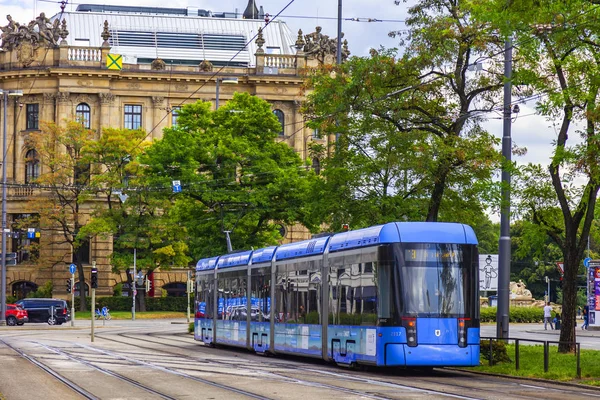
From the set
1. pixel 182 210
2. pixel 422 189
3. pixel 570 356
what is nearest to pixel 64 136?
pixel 182 210

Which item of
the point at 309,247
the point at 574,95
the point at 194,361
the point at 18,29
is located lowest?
the point at 194,361

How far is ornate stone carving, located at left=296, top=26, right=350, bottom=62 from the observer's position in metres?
91.9

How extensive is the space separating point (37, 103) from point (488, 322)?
42226 mm

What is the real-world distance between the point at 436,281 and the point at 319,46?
68684mm

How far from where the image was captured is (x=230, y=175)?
64000 mm

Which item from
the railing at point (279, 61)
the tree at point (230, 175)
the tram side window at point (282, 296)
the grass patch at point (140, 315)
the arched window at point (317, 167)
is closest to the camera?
the tram side window at point (282, 296)

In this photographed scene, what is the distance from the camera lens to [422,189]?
34.6 metres

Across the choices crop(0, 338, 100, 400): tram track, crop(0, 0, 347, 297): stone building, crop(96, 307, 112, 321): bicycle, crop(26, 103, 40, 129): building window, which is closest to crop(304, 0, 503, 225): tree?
crop(0, 338, 100, 400): tram track

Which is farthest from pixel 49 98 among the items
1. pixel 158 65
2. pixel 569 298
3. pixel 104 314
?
pixel 569 298

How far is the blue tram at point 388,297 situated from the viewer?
24453mm

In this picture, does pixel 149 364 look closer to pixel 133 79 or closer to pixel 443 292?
pixel 443 292

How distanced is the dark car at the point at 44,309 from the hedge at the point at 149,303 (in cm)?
1215

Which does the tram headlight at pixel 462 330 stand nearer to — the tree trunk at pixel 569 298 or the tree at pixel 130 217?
the tree trunk at pixel 569 298

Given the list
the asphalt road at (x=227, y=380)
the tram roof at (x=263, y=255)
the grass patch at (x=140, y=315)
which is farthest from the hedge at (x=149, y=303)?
the tram roof at (x=263, y=255)
